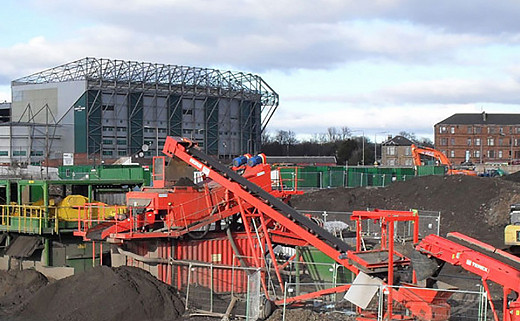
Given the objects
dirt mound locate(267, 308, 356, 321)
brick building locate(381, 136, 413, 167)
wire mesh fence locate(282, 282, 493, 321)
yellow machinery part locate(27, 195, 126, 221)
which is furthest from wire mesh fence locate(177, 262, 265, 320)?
brick building locate(381, 136, 413, 167)

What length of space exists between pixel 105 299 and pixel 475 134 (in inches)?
4167

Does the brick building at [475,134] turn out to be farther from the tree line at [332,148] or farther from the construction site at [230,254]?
the construction site at [230,254]

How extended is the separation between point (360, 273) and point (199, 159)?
24.6 ft

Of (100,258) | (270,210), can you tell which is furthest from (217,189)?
(100,258)

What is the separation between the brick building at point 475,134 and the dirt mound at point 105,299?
102m

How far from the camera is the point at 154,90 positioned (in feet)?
293

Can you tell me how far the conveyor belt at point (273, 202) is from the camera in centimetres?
1891

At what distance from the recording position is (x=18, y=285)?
23.8 meters

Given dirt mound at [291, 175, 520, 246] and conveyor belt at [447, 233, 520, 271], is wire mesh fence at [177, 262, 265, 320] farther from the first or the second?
A: dirt mound at [291, 175, 520, 246]

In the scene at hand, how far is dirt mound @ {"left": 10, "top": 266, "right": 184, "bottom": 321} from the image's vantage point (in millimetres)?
18547

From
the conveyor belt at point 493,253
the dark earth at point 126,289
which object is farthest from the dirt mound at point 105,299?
the conveyor belt at point 493,253

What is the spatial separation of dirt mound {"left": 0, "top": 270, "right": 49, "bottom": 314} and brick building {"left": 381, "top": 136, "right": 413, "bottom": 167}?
105m

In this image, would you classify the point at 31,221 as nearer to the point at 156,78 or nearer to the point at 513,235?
the point at 513,235

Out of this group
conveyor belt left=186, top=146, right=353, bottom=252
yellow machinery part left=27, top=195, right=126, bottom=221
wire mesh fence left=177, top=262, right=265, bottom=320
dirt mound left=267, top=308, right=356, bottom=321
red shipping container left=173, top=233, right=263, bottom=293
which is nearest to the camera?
dirt mound left=267, top=308, right=356, bottom=321
